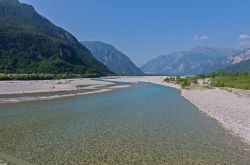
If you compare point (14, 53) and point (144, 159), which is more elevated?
point (14, 53)

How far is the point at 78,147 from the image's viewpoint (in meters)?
17.3

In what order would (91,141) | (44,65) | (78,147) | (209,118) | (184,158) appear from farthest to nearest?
(44,65) < (209,118) < (91,141) < (78,147) < (184,158)

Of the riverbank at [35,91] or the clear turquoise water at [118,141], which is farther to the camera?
the riverbank at [35,91]

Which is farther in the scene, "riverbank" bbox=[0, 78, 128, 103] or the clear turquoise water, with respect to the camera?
"riverbank" bbox=[0, 78, 128, 103]

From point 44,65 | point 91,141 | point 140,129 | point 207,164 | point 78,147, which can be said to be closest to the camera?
point 207,164

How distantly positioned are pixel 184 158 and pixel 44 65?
190422 mm

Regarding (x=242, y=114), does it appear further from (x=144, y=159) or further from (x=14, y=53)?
(x=14, y=53)

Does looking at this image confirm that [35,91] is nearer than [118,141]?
No

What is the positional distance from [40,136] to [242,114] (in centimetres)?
1995

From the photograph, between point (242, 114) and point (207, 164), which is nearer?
point (207, 164)

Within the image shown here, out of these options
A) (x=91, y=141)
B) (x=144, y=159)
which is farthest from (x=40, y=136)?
(x=144, y=159)

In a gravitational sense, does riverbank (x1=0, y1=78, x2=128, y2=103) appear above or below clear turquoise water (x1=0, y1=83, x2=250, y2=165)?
below

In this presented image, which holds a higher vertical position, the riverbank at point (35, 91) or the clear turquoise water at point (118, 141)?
the clear turquoise water at point (118, 141)

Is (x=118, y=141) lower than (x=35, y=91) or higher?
higher
